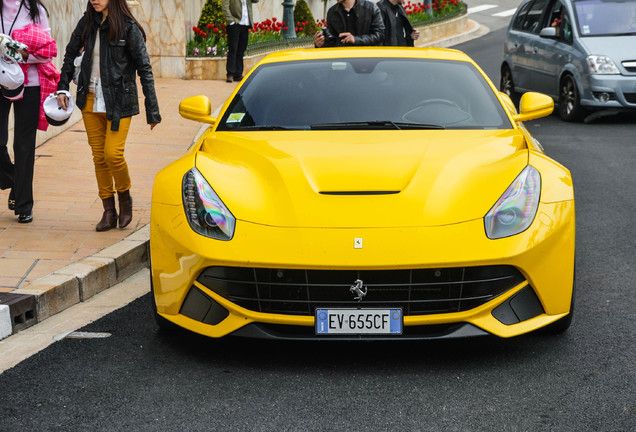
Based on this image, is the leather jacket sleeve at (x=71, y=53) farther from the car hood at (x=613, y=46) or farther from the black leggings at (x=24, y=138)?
the car hood at (x=613, y=46)

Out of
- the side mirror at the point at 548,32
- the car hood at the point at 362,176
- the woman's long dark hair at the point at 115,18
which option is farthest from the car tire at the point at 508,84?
the car hood at the point at 362,176

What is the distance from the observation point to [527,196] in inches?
192

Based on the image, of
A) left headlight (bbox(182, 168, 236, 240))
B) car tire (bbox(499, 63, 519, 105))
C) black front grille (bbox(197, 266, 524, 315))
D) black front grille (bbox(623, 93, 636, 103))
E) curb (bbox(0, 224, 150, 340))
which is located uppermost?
left headlight (bbox(182, 168, 236, 240))

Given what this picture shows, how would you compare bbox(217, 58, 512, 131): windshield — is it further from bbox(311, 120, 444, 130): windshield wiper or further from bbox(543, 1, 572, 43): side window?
bbox(543, 1, 572, 43): side window

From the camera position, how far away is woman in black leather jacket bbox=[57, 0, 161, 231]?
7.08 metres

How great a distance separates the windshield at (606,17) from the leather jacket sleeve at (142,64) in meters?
8.09

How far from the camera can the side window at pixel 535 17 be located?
1482cm

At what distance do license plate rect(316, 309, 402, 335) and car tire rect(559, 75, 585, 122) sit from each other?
9509 mm

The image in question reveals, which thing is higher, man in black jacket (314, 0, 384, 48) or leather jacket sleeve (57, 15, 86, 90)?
leather jacket sleeve (57, 15, 86, 90)

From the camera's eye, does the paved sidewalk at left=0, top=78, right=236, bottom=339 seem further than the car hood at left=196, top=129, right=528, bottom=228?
Yes

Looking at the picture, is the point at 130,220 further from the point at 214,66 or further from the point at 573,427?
the point at 214,66

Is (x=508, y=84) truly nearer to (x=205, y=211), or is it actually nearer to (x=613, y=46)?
(x=613, y=46)

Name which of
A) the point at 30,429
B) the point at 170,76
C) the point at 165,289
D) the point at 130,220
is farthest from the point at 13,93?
the point at 170,76

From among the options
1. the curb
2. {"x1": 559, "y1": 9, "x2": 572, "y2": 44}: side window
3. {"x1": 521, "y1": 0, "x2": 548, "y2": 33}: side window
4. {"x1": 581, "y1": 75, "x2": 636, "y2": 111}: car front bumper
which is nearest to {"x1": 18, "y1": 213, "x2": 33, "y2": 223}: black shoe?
the curb
